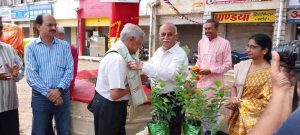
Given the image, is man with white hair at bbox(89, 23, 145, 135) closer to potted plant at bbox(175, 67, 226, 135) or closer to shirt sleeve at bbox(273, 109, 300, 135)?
potted plant at bbox(175, 67, 226, 135)

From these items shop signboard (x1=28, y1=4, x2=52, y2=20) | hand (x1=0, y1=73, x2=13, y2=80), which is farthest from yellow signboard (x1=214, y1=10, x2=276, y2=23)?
shop signboard (x1=28, y1=4, x2=52, y2=20)

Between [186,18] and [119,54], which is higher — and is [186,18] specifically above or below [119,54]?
above

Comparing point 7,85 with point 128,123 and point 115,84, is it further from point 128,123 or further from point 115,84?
point 128,123

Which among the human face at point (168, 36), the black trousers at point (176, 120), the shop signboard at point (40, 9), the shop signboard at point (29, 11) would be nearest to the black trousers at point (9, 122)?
the black trousers at point (176, 120)

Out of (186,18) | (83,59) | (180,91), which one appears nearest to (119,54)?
(180,91)

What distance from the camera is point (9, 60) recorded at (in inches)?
120

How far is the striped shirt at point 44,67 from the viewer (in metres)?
3.00

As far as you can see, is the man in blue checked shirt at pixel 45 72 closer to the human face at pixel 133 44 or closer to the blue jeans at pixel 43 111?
the blue jeans at pixel 43 111

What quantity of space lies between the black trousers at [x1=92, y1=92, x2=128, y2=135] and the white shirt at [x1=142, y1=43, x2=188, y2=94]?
398 millimetres

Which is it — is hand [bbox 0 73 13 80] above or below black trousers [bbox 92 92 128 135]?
above

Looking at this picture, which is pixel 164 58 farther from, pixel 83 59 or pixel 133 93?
pixel 83 59

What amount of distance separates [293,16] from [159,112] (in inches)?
352

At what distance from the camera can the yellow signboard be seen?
1091 cm

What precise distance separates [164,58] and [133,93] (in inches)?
18.4
